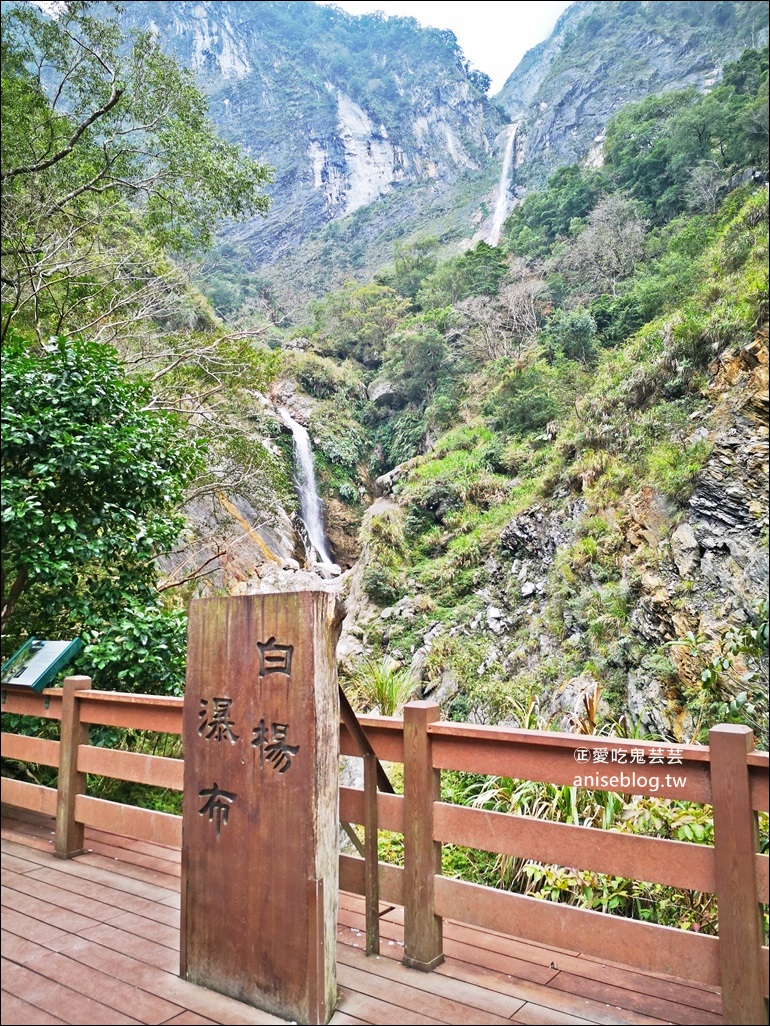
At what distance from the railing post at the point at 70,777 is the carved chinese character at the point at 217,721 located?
4.43ft

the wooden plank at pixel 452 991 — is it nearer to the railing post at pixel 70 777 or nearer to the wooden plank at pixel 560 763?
the wooden plank at pixel 560 763

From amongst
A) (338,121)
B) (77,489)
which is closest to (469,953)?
(77,489)

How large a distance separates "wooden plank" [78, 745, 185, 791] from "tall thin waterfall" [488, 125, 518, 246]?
29.1 metres

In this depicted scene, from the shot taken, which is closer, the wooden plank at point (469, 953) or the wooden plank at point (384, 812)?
the wooden plank at point (469, 953)

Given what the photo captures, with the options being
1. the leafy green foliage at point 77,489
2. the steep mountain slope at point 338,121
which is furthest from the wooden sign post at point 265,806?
the steep mountain slope at point 338,121

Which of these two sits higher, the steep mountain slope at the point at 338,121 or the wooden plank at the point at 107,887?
the steep mountain slope at the point at 338,121

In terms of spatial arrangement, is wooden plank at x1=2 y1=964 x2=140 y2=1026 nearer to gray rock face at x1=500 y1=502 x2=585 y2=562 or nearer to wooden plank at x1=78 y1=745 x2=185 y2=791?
wooden plank at x1=78 y1=745 x2=185 y2=791

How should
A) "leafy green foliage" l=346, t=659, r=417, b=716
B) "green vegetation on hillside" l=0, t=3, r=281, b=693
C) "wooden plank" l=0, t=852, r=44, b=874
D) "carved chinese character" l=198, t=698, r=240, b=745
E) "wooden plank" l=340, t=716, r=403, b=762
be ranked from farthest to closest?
"leafy green foliage" l=346, t=659, r=417, b=716 → "green vegetation on hillside" l=0, t=3, r=281, b=693 → "wooden plank" l=0, t=852, r=44, b=874 → "wooden plank" l=340, t=716, r=403, b=762 → "carved chinese character" l=198, t=698, r=240, b=745

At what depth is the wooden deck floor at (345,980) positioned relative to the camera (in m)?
1.68

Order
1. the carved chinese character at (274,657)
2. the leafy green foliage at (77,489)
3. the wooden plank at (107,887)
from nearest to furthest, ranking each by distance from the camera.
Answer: the carved chinese character at (274,657) → the wooden plank at (107,887) → the leafy green foliage at (77,489)

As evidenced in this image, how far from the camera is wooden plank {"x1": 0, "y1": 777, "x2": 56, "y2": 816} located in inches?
121

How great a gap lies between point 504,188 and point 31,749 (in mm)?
32945

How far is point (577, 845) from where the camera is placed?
1.74 metres

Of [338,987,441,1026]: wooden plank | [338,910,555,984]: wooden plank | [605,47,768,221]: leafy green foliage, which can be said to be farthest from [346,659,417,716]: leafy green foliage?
[605,47,768,221]: leafy green foliage
